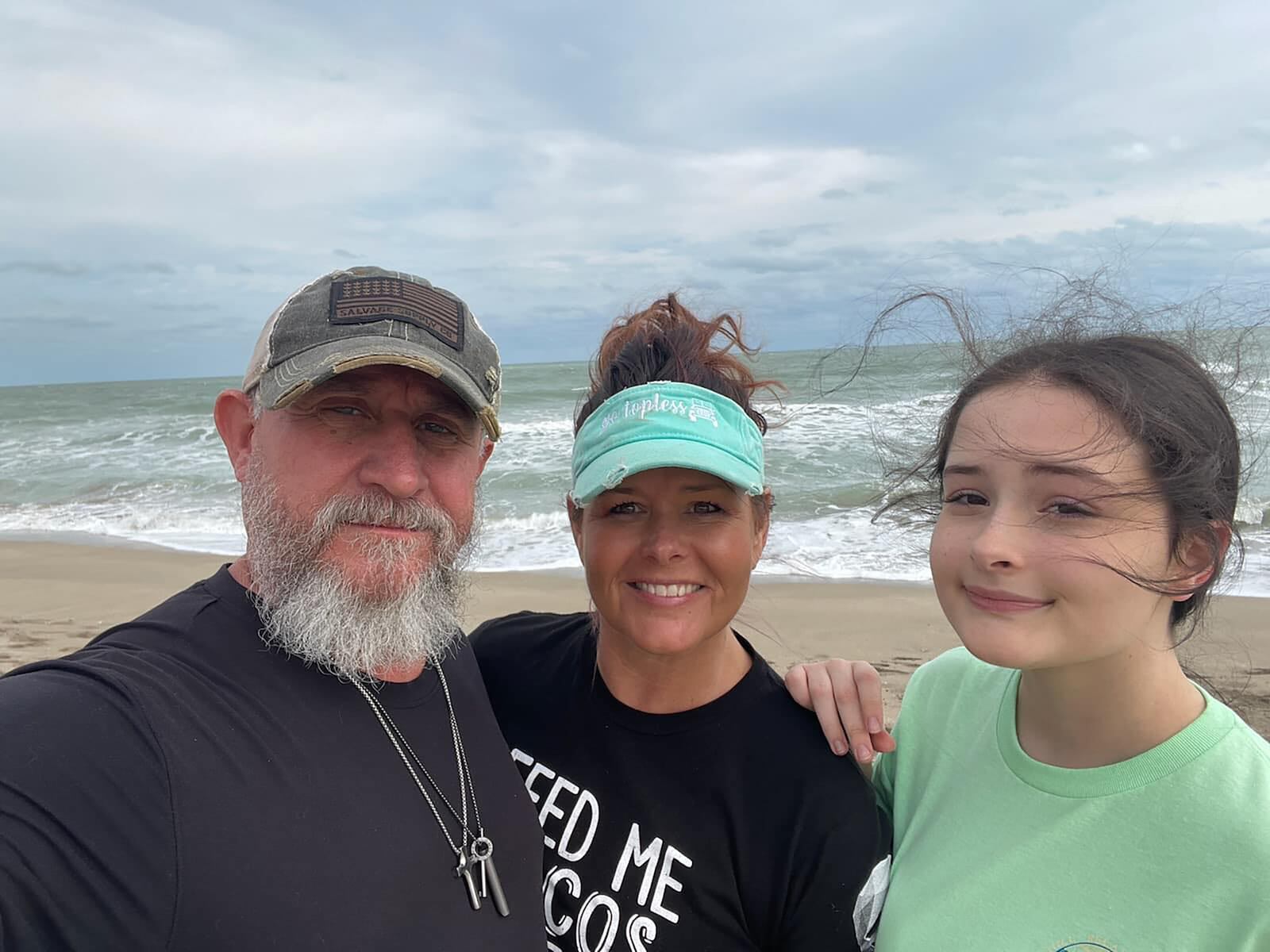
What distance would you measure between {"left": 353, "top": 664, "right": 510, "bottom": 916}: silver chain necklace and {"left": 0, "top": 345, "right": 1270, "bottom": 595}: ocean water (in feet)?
3.34

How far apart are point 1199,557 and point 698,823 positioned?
45.6 inches

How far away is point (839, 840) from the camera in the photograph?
1.70 m

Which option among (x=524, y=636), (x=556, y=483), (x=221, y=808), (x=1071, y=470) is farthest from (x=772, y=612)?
(x=556, y=483)

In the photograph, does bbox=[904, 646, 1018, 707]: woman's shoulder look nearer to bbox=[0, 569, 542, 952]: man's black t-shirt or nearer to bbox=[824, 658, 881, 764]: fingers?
bbox=[824, 658, 881, 764]: fingers

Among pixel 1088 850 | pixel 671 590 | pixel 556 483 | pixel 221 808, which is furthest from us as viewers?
pixel 556 483

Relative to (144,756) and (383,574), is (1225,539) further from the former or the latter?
(144,756)

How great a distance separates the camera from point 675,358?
215 cm

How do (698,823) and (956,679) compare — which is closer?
(698,823)

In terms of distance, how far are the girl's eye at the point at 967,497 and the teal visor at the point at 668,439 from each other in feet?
1.49

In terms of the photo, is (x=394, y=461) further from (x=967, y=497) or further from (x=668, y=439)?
(x=967, y=497)

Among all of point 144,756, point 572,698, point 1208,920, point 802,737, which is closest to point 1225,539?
point 1208,920

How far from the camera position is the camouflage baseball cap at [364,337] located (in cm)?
170

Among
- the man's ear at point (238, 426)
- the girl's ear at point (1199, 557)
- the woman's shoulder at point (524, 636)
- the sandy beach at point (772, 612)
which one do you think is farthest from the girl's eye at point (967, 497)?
the sandy beach at point (772, 612)

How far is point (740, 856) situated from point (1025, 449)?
103 centimetres
